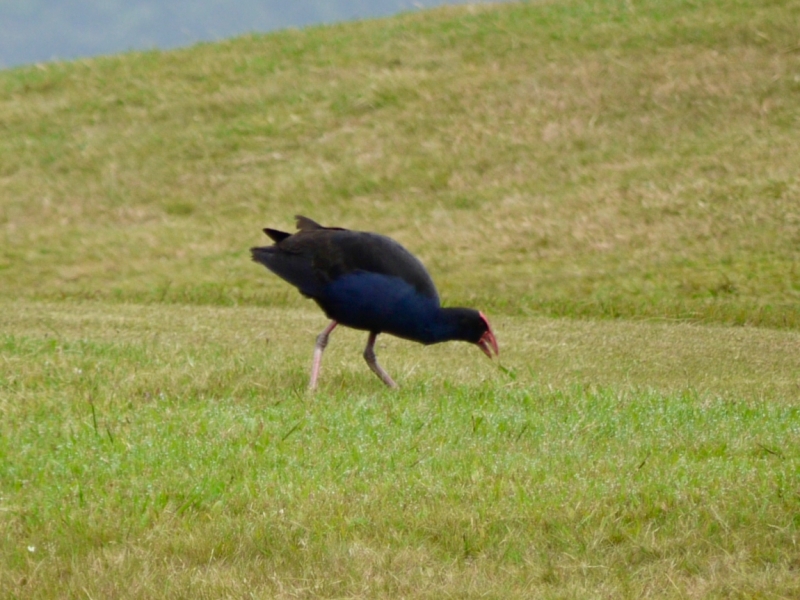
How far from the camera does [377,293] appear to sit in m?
8.73

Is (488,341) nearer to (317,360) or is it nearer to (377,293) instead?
(377,293)

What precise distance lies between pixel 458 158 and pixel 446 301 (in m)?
6.94

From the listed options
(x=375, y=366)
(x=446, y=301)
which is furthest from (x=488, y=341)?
(x=446, y=301)

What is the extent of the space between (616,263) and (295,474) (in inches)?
462

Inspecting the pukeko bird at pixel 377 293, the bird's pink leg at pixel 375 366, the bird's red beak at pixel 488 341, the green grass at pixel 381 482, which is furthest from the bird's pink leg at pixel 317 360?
the bird's red beak at pixel 488 341

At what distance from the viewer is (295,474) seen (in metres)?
6.32

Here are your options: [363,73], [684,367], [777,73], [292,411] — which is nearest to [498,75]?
[363,73]

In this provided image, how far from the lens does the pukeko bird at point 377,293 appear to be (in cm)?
874

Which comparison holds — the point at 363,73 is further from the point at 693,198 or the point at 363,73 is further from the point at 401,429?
the point at 401,429

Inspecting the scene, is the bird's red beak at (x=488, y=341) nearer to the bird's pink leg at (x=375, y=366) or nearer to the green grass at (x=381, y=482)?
the green grass at (x=381, y=482)

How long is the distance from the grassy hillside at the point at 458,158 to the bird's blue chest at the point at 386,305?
7.04 m

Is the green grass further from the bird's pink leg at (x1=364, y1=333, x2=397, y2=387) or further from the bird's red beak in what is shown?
the bird's red beak

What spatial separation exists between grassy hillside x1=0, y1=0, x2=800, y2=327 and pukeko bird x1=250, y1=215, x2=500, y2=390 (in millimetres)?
6748

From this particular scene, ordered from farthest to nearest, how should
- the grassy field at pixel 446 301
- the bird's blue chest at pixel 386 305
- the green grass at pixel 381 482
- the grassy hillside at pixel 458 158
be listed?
the grassy hillside at pixel 458 158 < the bird's blue chest at pixel 386 305 < the grassy field at pixel 446 301 < the green grass at pixel 381 482
